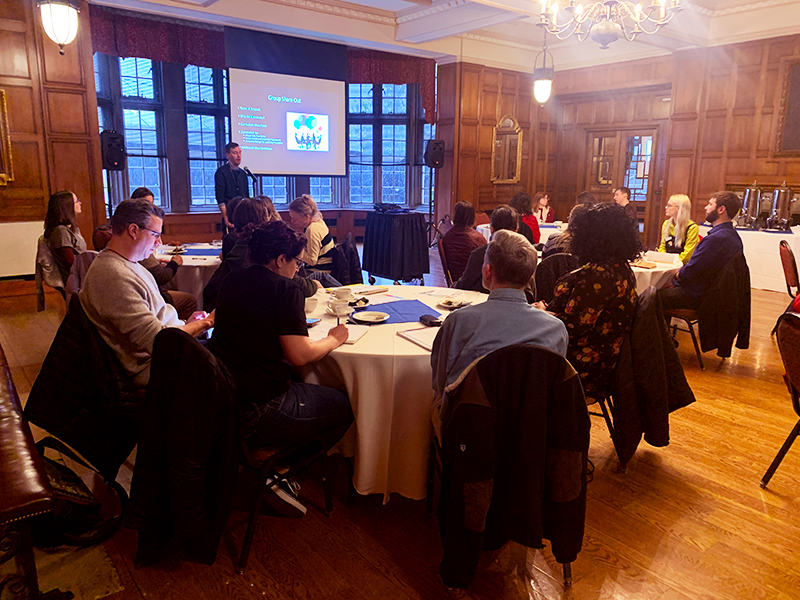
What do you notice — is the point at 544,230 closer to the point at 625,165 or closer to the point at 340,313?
the point at 625,165

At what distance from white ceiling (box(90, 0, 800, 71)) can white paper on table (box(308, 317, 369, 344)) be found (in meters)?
5.41

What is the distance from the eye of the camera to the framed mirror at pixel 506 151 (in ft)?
34.1

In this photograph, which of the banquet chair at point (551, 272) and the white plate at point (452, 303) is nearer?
the white plate at point (452, 303)

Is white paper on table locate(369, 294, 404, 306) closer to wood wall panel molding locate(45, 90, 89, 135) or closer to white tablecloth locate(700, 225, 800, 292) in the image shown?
wood wall panel molding locate(45, 90, 89, 135)

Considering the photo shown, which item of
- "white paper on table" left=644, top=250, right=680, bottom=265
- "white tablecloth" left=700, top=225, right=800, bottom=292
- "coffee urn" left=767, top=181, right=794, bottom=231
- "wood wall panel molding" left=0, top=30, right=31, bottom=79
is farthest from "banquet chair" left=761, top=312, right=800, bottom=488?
"wood wall panel molding" left=0, top=30, right=31, bottom=79

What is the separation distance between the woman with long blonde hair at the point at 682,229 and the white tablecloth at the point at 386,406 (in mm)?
3703

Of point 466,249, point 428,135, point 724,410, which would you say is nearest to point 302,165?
point 428,135

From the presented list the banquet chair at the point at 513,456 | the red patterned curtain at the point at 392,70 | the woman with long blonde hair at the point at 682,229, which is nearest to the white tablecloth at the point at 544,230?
the woman with long blonde hair at the point at 682,229

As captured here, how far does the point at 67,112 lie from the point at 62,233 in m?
3.13

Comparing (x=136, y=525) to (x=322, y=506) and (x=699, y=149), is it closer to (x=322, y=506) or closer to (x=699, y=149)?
(x=322, y=506)

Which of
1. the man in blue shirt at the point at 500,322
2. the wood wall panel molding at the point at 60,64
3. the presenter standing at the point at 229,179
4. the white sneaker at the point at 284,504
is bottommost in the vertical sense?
the white sneaker at the point at 284,504

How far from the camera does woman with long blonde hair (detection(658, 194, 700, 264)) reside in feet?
17.1

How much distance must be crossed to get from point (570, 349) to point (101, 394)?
1950 mm

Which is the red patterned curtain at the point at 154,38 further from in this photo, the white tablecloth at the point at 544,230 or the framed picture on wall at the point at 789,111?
the framed picture on wall at the point at 789,111
